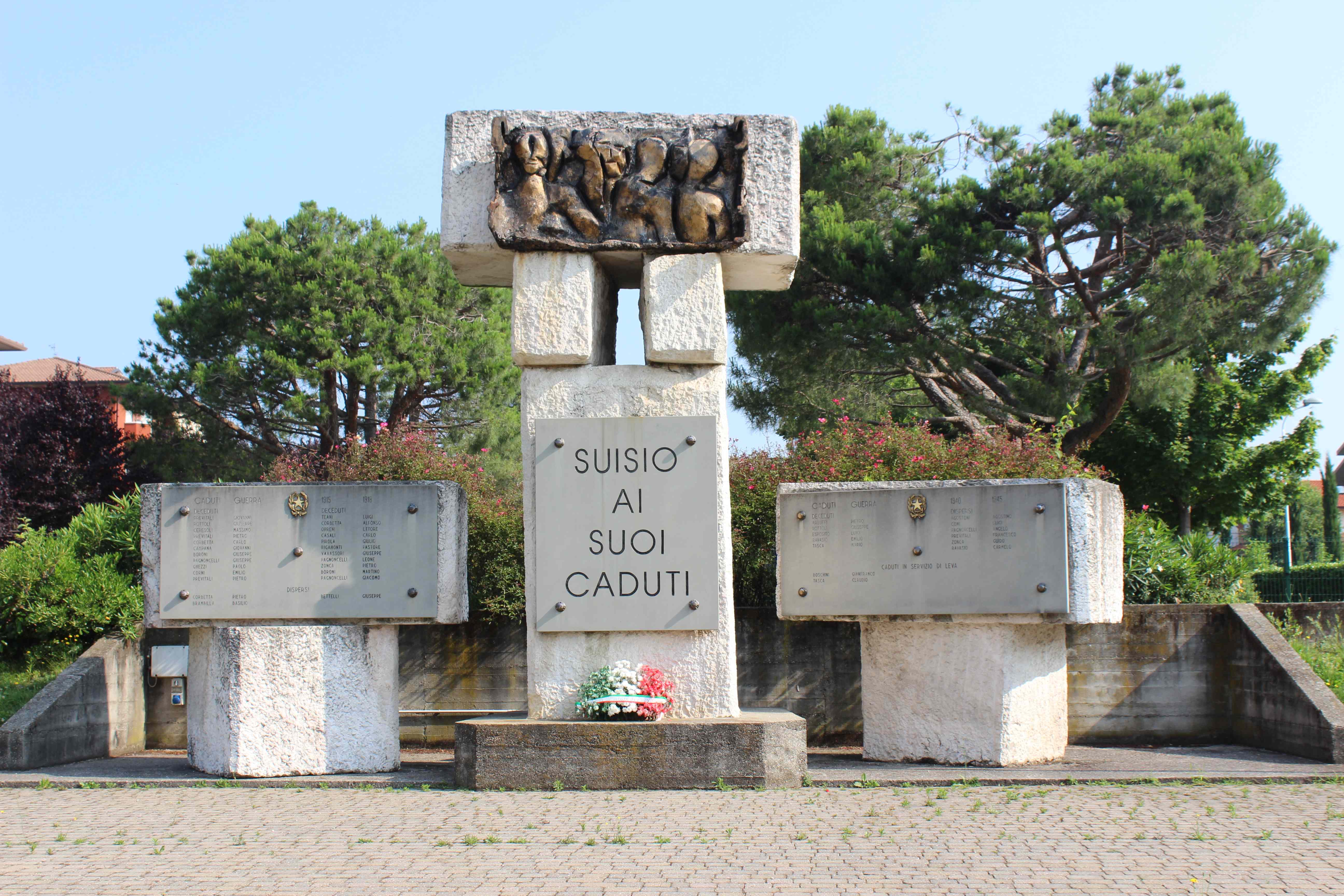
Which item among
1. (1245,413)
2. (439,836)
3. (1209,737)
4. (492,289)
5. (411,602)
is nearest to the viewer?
(439,836)

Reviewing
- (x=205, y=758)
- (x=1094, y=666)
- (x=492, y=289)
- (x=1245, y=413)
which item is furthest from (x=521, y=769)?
(x=1245, y=413)

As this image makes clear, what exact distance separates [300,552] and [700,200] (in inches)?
128

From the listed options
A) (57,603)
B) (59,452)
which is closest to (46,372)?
(59,452)

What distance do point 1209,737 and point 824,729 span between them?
2.79 metres

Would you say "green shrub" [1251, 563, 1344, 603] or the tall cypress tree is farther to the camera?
the tall cypress tree

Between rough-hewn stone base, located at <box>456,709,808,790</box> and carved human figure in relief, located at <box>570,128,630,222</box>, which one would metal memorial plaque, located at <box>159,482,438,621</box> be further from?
carved human figure in relief, located at <box>570,128,630,222</box>

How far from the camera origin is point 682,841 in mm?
4680

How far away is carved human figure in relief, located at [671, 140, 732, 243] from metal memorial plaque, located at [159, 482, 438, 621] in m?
2.27

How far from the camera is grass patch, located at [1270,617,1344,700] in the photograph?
7.95 meters

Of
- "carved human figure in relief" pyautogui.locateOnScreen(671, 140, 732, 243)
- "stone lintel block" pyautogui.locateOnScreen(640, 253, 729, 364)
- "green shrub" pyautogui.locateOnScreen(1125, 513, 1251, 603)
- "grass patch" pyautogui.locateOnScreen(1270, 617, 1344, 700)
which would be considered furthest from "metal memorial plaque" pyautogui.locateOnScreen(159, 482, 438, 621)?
"grass patch" pyautogui.locateOnScreen(1270, 617, 1344, 700)

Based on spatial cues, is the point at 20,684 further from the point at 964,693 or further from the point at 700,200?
the point at 964,693

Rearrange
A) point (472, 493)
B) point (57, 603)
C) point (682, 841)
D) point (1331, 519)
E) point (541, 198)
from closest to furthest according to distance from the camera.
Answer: point (682, 841) < point (541, 198) < point (57, 603) < point (472, 493) < point (1331, 519)

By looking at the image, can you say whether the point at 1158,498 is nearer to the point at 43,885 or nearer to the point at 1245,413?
the point at 1245,413

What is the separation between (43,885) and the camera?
4.05 metres
